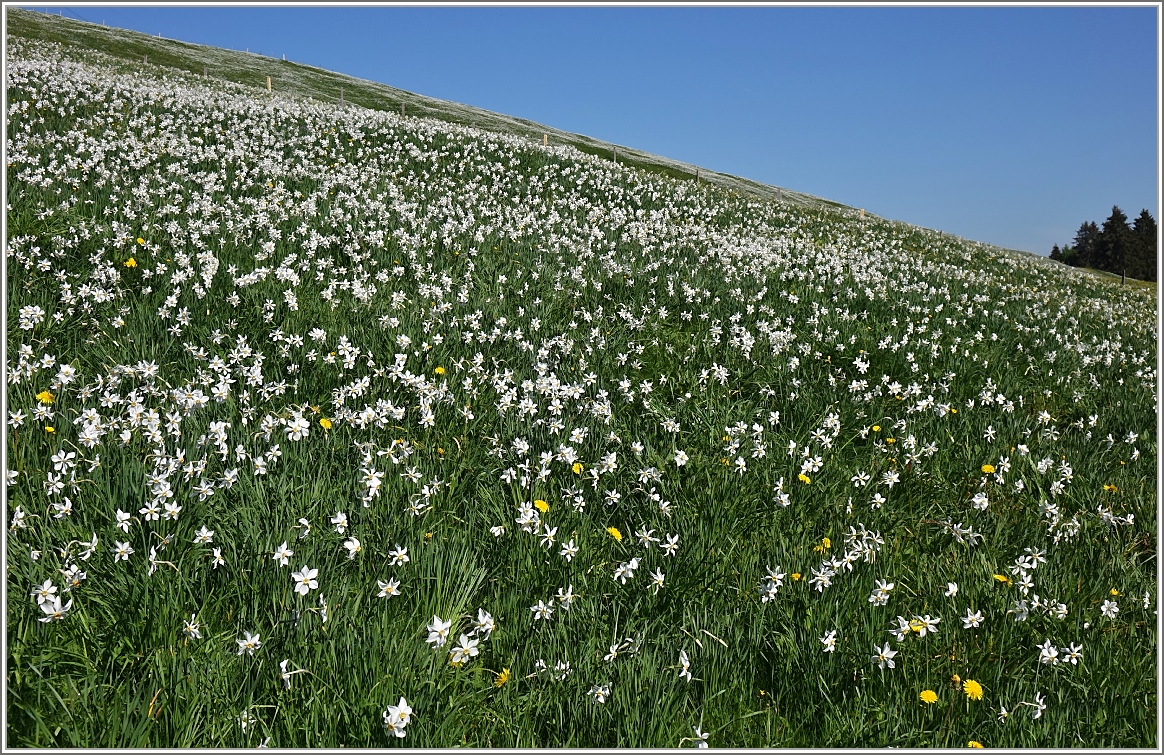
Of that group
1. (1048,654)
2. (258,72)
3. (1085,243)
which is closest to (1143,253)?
(1085,243)

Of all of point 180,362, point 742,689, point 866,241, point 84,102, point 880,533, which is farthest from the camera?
point 866,241

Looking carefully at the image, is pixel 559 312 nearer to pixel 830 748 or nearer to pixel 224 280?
pixel 224 280

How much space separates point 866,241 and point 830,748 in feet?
59.3

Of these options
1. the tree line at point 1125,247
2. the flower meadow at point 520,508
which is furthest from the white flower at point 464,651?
the tree line at point 1125,247

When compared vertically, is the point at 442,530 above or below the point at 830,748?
above

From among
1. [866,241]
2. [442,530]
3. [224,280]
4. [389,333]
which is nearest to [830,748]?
[442,530]

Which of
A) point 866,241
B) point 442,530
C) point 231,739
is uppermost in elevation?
point 866,241

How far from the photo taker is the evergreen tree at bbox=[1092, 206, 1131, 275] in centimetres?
8531

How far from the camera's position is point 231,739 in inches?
92.1

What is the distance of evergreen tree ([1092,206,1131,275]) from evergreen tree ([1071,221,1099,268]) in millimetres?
4957

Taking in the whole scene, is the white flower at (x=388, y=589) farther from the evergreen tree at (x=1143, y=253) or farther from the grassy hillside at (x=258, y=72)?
the evergreen tree at (x=1143, y=253)

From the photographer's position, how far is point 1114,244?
285ft

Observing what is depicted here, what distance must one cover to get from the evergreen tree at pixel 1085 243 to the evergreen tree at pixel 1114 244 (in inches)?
195

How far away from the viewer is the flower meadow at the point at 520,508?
2.57 meters
